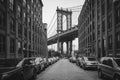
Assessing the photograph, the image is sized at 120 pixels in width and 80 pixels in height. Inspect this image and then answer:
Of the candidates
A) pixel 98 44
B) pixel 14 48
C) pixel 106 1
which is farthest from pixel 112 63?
pixel 98 44

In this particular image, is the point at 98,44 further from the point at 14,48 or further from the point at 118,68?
the point at 118,68

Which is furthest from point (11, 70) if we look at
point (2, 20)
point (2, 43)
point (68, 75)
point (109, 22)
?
point (109, 22)

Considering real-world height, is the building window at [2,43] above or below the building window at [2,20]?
below

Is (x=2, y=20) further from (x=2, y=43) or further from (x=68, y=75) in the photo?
(x=68, y=75)

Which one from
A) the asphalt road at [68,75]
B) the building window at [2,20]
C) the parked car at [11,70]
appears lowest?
the asphalt road at [68,75]

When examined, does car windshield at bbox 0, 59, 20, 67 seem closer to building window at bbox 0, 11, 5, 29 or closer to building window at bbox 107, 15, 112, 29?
building window at bbox 0, 11, 5, 29

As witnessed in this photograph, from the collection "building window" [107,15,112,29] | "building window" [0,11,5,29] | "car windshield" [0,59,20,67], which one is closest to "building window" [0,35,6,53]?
"building window" [0,11,5,29]

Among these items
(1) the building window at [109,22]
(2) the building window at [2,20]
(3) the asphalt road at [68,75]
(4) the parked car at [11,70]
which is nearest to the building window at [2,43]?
(2) the building window at [2,20]

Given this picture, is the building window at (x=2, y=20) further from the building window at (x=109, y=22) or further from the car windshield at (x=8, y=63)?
Result: the building window at (x=109, y=22)

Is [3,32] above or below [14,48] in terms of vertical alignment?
above

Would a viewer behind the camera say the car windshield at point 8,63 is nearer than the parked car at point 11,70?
No

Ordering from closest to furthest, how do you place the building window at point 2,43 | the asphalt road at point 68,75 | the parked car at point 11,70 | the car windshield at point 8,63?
the parked car at point 11,70 → the car windshield at point 8,63 → the asphalt road at point 68,75 → the building window at point 2,43

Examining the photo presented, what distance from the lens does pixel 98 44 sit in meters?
36.1

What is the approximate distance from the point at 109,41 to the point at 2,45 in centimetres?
1759
